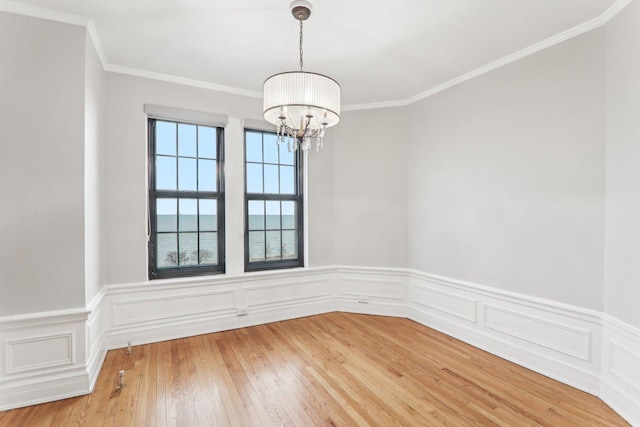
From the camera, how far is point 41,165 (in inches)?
88.4

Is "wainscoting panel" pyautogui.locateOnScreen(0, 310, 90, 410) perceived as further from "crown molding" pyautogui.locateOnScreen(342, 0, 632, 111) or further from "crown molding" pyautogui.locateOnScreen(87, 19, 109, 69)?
"crown molding" pyautogui.locateOnScreen(342, 0, 632, 111)

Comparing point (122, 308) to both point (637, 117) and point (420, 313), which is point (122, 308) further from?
point (637, 117)

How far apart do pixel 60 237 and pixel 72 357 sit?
0.91 metres

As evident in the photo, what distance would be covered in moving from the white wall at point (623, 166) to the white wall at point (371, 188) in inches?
80.7

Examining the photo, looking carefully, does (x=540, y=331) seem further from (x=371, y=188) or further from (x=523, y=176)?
(x=371, y=188)

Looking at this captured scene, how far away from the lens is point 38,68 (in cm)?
224

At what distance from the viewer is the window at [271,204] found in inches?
153

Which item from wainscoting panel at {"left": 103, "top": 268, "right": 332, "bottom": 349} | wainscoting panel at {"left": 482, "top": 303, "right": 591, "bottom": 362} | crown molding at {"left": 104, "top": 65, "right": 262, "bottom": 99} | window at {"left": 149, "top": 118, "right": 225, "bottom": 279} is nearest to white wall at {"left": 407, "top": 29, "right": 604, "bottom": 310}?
wainscoting panel at {"left": 482, "top": 303, "right": 591, "bottom": 362}

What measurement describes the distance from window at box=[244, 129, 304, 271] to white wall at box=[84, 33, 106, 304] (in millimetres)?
1491

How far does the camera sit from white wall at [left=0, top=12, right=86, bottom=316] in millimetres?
2170

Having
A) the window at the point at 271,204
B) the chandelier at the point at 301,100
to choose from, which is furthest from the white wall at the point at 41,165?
the window at the point at 271,204

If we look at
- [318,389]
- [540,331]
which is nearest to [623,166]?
[540,331]

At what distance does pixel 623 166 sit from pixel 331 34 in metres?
2.36

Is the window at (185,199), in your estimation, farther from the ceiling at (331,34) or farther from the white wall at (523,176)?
the white wall at (523,176)
